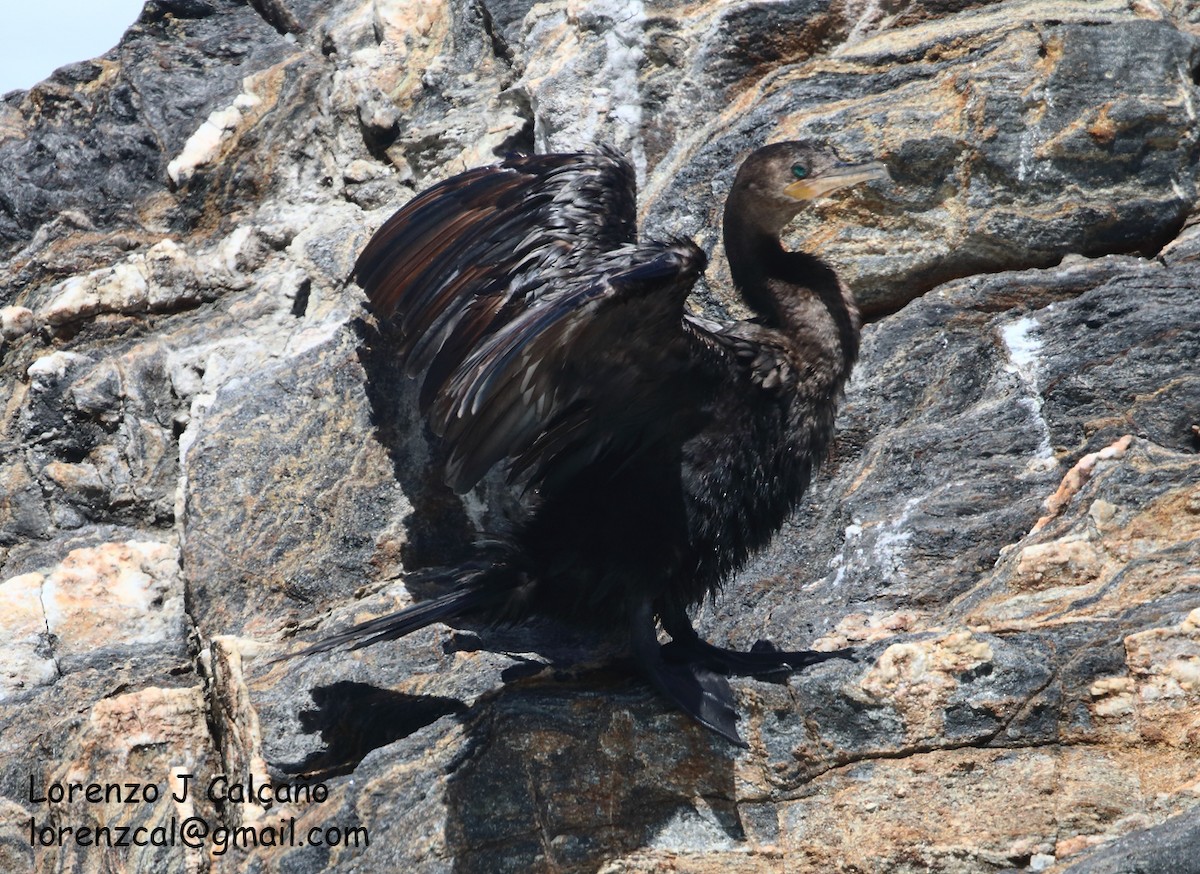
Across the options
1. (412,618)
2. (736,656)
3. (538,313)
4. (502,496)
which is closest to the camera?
(538,313)

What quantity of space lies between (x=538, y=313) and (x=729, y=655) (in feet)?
4.58

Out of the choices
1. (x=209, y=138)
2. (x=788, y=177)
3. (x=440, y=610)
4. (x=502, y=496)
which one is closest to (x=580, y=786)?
(x=440, y=610)

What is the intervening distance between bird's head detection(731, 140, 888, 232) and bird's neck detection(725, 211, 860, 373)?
7 centimetres

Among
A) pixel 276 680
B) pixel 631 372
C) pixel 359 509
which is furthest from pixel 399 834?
pixel 359 509

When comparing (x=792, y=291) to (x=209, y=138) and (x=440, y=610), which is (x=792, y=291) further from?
(x=209, y=138)

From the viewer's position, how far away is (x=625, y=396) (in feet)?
12.4

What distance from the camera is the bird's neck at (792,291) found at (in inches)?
167

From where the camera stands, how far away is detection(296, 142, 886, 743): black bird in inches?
142

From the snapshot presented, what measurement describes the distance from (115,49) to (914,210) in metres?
4.21

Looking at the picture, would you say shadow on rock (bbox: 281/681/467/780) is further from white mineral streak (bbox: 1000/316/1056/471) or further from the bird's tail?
white mineral streak (bbox: 1000/316/1056/471)

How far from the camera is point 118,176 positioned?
6.35m

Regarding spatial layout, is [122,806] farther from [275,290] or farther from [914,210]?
[914,210]

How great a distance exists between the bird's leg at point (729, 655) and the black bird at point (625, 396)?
0.03ft

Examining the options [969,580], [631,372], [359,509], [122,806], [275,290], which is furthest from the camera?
[275,290]
